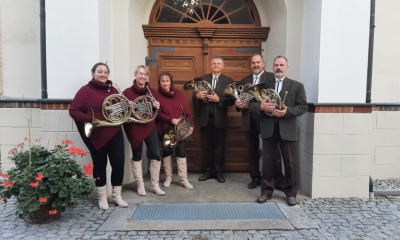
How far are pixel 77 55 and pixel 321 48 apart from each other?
131 inches

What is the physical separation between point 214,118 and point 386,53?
308 cm

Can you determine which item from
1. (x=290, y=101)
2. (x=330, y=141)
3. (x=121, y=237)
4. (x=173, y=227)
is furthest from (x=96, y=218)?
(x=330, y=141)

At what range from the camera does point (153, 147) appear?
16.4ft

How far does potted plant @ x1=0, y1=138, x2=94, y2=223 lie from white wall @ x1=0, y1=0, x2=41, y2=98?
1.83 meters

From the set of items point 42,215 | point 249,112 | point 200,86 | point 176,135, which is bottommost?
point 42,215

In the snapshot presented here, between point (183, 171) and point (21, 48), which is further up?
point (21, 48)

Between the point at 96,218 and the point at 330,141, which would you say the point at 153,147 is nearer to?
the point at 96,218

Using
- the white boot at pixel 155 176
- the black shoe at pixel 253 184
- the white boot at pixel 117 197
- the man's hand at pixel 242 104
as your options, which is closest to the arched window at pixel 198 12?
the man's hand at pixel 242 104

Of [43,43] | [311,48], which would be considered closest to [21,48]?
[43,43]

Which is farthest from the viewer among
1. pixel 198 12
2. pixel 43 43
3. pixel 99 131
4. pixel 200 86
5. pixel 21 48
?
pixel 198 12

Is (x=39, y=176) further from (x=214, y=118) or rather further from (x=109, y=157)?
(x=214, y=118)

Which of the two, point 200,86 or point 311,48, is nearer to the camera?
point 311,48

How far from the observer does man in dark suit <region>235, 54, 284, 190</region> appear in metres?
5.16

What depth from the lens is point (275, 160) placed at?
16.1ft
